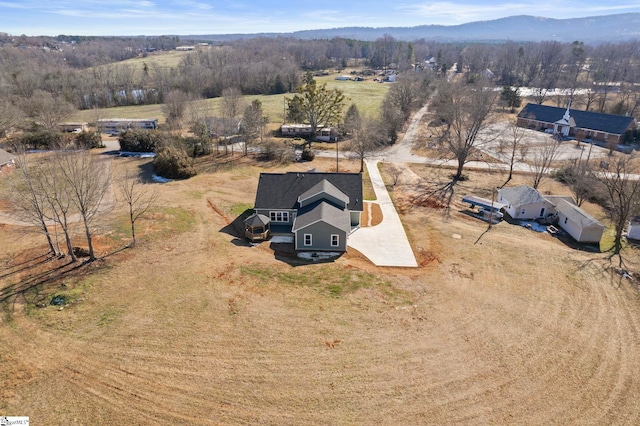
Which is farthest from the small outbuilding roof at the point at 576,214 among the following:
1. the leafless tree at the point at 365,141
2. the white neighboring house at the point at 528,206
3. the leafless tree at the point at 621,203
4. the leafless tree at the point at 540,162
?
the leafless tree at the point at 365,141

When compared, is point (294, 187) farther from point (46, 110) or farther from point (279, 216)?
point (46, 110)

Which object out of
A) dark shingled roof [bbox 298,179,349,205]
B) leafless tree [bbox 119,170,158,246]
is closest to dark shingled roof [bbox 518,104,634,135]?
dark shingled roof [bbox 298,179,349,205]

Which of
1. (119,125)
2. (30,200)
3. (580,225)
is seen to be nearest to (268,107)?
(119,125)

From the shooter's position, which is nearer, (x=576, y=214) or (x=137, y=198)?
(x=576, y=214)

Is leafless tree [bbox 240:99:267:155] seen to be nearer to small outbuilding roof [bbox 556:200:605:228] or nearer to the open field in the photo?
the open field

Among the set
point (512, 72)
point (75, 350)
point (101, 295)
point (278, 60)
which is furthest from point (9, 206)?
point (512, 72)

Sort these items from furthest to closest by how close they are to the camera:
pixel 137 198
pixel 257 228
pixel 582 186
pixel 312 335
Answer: pixel 582 186, pixel 137 198, pixel 257 228, pixel 312 335

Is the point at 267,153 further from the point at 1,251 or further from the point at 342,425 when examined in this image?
the point at 342,425
